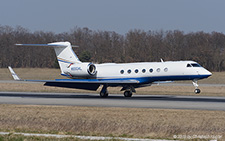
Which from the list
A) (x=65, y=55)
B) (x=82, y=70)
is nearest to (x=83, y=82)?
(x=82, y=70)

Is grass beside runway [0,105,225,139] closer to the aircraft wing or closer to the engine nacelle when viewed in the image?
the aircraft wing

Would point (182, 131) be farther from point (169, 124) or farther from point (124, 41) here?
point (124, 41)

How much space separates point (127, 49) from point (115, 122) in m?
73.3

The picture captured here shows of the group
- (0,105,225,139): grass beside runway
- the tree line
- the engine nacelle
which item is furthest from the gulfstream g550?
the tree line

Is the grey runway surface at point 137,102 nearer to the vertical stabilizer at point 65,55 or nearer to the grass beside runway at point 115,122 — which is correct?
the grass beside runway at point 115,122

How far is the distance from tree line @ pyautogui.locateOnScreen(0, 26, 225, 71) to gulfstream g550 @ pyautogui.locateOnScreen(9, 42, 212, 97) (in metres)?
48.3

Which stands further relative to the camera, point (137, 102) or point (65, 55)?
point (65, 55)

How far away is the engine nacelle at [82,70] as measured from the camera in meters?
33.1

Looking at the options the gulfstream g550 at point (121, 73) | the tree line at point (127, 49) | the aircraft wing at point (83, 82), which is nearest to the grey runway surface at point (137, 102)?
the aircraft wing at point (83, 82)

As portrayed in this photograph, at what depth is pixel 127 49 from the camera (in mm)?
90625

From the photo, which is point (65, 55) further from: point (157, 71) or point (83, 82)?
point (157, 71)

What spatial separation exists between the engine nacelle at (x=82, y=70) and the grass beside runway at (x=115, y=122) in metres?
11.4

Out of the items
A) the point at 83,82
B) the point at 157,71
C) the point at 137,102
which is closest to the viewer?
the point at 137,102

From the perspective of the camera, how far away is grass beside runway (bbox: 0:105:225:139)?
1570 cm
